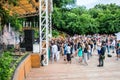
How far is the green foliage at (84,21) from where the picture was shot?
2940 inches

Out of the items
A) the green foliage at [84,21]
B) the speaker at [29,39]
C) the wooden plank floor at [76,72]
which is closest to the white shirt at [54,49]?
the wooden plank floor at [76,72]

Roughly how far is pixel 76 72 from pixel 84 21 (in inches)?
2089

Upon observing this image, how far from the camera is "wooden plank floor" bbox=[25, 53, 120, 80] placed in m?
23.6

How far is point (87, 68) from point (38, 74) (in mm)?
3924

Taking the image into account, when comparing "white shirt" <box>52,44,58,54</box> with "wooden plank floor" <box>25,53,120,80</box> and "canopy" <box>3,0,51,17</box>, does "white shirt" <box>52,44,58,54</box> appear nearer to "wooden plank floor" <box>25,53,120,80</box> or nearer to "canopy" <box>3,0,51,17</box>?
"wooden plank floor" <box>25,53,120,80</box>

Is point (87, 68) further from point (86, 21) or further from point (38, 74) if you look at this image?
point (86, 21)

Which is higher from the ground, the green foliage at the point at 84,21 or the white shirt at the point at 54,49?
the green foliage at the point at 84,21

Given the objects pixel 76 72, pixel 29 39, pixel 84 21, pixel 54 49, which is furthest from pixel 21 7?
pixel 84 21

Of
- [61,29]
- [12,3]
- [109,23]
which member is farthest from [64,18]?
[12,3]

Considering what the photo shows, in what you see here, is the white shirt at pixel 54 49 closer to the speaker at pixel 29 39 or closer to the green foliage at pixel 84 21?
the speaker at pixel 29 39

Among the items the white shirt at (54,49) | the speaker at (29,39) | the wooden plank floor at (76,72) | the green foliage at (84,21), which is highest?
the green foliage at (84,21)

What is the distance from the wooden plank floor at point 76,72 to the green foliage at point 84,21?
43.2m

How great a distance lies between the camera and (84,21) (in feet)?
258

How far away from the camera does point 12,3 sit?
40.5 feet
